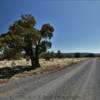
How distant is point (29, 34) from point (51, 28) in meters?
6.58

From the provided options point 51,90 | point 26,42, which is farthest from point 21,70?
point 51,90

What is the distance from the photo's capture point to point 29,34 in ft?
136

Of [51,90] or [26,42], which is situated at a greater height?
[26,42]

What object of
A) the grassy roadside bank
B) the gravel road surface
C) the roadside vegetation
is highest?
the roadside vegetation

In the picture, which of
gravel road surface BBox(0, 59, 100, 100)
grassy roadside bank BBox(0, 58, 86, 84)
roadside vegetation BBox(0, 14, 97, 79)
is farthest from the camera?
roadside vegetation BBox(0, 14, 97, 79)

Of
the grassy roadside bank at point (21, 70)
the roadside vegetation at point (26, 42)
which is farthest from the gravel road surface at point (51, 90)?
the roadside vegetation at point (26, 42)

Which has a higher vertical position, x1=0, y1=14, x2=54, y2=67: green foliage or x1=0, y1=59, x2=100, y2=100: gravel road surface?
x1=0, y1=14, x2=54, y2=67: green foliage

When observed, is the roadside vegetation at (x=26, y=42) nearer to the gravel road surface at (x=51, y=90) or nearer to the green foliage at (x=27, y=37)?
the green foliage at (x=27, y=37)

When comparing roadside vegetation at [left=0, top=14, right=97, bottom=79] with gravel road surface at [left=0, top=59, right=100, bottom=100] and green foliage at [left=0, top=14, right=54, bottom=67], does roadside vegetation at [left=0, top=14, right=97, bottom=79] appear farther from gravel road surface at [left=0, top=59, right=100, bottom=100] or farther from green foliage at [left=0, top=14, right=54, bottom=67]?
gravel road surface at [left=0, top=59, right=100, bottom=100]

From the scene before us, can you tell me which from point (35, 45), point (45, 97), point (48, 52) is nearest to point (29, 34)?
point (35, 45)

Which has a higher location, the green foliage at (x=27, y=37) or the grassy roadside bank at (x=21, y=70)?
the green foliage at (x=27, y=37)

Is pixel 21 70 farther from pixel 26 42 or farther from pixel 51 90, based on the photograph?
pixel 51 90

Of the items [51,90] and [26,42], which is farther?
[26,42]

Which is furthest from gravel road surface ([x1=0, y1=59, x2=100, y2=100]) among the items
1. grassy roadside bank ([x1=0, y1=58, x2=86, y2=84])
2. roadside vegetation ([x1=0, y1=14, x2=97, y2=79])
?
roadside vegetation ([x1=0, y1=14, x2=97, y2=79])
